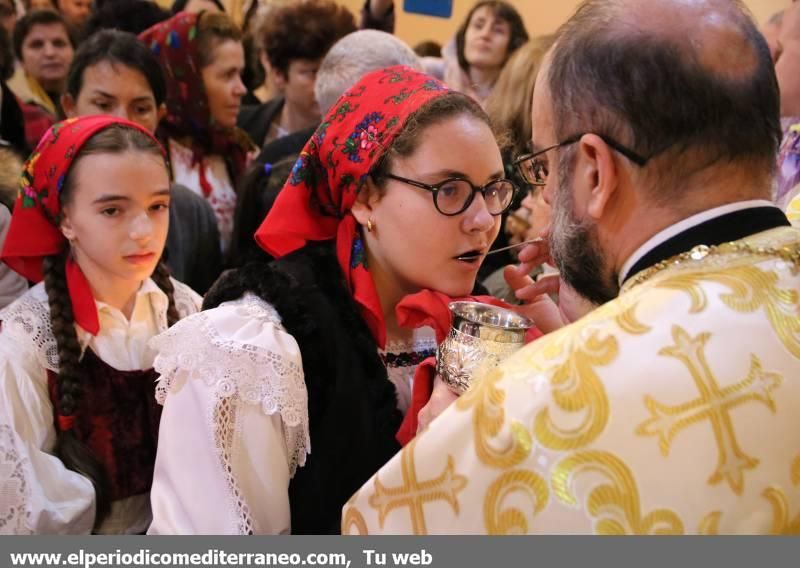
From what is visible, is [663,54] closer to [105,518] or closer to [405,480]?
[405,480]

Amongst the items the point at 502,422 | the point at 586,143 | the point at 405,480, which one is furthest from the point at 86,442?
the point at 586,143

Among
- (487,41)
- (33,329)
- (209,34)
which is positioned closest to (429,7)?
(487,41)

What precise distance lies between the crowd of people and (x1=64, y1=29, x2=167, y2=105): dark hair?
1cm

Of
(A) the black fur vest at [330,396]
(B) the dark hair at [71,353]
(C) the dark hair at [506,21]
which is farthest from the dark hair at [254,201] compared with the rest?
(C) the dark hair at [506,21]

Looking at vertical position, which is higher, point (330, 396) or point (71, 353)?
point (330, 396)

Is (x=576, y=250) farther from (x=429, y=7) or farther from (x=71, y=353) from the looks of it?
(x=429, y=7)

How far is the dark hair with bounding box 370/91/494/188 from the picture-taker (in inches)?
70.5

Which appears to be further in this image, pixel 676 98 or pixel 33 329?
pixel 33 329

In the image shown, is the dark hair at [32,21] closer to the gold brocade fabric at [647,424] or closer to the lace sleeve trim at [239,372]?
the lace sleeve trim at [239,372]

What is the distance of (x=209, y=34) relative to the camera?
12.3 ft

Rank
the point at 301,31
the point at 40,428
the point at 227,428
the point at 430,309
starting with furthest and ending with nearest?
the point at 301,31, the point at 40,428, the point at 430,309, the point at 227,428

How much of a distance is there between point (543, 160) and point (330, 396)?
0.63 meters

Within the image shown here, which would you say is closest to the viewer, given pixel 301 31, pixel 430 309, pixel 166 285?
pixel 430 309

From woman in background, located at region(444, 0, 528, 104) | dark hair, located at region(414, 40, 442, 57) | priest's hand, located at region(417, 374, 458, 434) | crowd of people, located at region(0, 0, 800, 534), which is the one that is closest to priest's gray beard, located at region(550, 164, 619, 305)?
crowd of people, located at region(0, 0, 800, 534)
